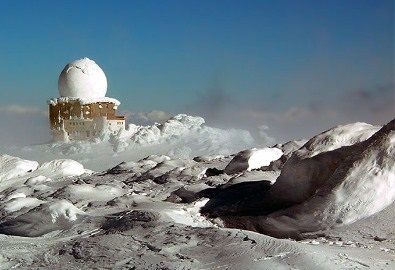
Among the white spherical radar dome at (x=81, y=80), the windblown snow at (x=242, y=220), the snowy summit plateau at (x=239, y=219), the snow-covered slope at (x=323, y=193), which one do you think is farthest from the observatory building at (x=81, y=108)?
the snow-covered slope at (x=323, y=193)

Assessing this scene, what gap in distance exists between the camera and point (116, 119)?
24.7 metres

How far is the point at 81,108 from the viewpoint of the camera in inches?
970

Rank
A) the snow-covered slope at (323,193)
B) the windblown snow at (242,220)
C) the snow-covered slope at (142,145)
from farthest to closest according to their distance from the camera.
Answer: the snow-covered slope at (142,145) < the snow-covered slope at (323,193) < the windblown snow at (242,220)

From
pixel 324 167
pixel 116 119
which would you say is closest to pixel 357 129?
pixel 324 167

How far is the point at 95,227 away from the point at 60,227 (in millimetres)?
382

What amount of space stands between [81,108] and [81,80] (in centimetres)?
132

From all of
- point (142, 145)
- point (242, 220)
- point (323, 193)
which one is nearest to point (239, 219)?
point (242, 220)

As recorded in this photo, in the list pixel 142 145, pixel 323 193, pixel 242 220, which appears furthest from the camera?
pixel 142 145

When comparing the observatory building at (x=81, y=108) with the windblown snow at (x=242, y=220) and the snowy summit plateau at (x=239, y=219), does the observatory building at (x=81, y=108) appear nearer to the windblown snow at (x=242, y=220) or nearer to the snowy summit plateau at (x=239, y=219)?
the snowy summit plateau at (x=239, y=219)

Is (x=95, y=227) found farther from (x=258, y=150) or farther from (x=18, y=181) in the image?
(x=18, y=181)

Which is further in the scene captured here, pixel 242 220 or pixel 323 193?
pixel 242 220

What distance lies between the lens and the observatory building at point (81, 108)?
2447cm

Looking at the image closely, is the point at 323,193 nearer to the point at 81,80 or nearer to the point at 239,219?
the point at 239,219

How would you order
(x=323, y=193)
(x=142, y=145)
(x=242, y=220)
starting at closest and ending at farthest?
(x=323, y=193) → (x=242, y=220) → (x=142, y=145)
